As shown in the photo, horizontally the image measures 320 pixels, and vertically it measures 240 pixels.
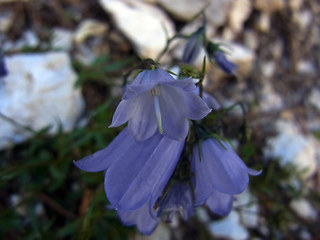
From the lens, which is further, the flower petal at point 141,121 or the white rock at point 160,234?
the white rock at point 160,234

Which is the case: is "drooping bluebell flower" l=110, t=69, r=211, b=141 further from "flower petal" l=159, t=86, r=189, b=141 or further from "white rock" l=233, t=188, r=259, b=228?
"white rock" l=233, t=188, r=259, b=228

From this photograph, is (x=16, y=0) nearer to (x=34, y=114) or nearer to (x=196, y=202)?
(x=34, y=114)

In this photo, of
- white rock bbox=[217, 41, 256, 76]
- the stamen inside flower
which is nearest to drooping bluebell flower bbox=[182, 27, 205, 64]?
the stamen inside flower

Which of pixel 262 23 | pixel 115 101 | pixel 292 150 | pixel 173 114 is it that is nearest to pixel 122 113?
pixel 173 114

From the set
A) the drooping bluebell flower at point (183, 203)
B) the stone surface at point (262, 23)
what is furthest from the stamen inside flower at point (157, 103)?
the stone surface at point (262, 23)

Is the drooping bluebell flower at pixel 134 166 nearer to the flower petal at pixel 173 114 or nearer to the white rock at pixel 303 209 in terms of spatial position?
the flower petal at pixel 173 114

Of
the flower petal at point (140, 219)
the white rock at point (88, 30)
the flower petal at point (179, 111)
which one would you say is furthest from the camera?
the white rock at point (88, 30)

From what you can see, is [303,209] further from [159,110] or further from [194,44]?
[159,110]
